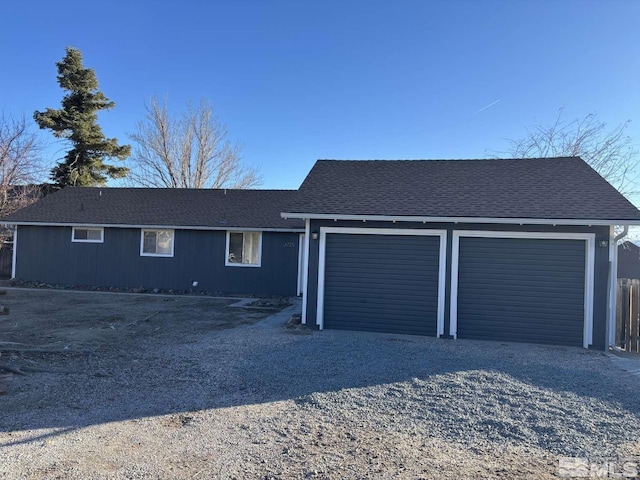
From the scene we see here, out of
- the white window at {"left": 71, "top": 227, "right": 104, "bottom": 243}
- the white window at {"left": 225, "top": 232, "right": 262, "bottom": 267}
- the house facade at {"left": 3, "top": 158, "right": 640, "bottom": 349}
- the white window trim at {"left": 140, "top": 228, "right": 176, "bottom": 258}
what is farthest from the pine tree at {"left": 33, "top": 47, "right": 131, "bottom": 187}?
the house facade at {"left": 3, "top": 158, "right": 640, "bottom": 349}

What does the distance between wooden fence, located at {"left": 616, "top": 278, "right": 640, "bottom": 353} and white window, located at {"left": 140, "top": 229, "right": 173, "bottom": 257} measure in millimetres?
14252

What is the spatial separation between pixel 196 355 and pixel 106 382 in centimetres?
161

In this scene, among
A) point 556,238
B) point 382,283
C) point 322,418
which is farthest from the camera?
point 382,283

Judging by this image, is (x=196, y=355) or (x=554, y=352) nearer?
(x=196, y=355)

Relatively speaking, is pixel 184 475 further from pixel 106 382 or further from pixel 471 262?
pixel 471 262

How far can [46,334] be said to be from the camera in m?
8.12

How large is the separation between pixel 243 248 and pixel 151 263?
144 inches

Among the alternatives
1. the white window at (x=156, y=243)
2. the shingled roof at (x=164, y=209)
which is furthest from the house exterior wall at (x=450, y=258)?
the white window at (x=156, y=243)

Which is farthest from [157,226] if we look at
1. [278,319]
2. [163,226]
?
[278,319]

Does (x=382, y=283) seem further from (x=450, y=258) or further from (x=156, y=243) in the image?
(x=156, y=243)

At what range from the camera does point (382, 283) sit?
31.0 feet

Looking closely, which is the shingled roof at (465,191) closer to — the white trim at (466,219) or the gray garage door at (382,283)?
the white trim at (466,219)

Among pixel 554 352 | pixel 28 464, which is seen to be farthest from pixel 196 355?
pixel 554 352

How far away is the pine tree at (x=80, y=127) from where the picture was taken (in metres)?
27.0
